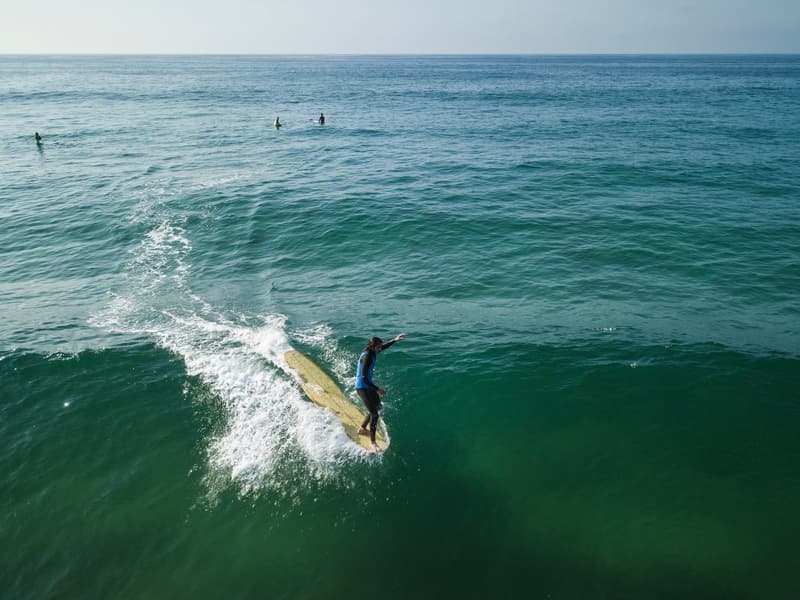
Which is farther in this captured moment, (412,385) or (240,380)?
(412,385)

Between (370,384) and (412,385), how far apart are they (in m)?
3.45

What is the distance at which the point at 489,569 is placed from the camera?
10109mm

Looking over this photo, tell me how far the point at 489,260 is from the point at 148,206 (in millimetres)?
23549

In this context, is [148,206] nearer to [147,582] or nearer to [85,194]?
[85,194]

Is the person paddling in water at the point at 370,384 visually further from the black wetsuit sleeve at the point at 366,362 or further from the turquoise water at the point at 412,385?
the turquoise water at the point at 412,385

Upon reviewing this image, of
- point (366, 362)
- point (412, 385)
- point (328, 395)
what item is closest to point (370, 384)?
point (366, 362)

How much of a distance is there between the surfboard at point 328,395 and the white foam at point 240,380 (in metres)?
0.24

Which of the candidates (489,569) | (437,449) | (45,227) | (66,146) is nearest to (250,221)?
(45,227)

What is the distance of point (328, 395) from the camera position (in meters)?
15.1

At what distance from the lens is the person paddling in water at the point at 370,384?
1255 centimetres

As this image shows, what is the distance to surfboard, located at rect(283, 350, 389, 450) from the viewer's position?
13.5 metres

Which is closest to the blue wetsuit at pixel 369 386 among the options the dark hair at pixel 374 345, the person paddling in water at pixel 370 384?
the person paddling in water at pixel 370 384

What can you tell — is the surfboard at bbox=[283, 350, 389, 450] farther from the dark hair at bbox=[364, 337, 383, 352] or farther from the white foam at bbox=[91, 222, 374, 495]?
the dark hair at bbox=[364, 337, 383, 352]

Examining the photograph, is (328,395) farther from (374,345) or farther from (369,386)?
(374,345)
